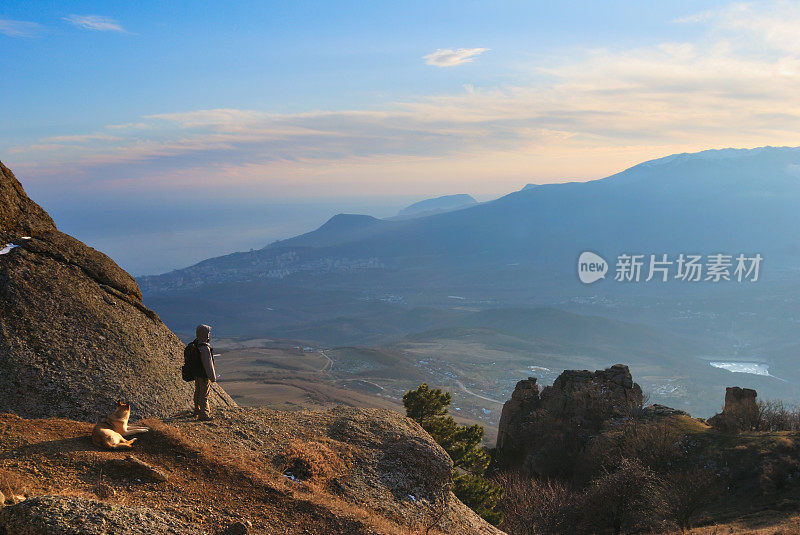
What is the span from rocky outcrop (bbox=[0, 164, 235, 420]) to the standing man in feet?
8.02

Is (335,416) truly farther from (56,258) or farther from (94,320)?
(56,258)

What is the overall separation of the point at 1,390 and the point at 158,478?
21.0 ft

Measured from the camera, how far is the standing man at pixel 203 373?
1372 cm

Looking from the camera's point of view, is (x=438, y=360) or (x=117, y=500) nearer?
(x=117, y=500)

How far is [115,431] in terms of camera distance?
11.4 m

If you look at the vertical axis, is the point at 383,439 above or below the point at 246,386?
above

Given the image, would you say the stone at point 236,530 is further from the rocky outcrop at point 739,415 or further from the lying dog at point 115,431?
the rocky outcrop at point 739,415

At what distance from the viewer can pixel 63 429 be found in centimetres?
1178

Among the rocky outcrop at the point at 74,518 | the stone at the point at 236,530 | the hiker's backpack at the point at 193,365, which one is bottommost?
the stone at the point at 236,530

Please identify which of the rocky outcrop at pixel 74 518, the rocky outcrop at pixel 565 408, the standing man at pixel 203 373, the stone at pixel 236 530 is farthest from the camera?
the rocky outcrop at pixel 565 408

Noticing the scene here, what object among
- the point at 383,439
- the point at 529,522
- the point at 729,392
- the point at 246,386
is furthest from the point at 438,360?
the point at 383,439

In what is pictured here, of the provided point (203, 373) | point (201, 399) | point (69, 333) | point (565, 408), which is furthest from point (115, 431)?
point (565, 408)

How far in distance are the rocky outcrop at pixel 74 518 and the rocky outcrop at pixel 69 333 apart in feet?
22.3

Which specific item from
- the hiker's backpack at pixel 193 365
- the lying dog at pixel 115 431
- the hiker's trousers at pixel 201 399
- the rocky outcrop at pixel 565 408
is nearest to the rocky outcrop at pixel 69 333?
the hiker's trousers at pixel 201 399
